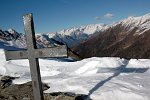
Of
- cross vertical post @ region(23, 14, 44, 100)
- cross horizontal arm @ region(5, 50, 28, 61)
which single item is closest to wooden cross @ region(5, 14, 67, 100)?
cross vertical post @ region(23, 14, 44, 100)

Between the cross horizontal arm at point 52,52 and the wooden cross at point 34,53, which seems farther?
the wooden cross at point 34,53

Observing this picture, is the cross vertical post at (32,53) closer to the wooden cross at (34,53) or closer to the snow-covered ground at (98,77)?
the wooden cross at (34,53)

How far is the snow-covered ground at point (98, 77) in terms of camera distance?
10484 mm

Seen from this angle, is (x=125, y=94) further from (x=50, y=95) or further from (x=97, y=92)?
(x=50, y=95)

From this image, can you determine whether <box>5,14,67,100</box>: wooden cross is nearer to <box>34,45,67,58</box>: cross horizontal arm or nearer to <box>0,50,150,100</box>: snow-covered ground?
<box>34,45,67,58</box>: cross horizontal arm

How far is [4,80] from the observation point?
1498 cm

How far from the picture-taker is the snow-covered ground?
10.5m

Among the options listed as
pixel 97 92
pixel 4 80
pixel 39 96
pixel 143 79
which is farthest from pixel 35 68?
pixel 4 80

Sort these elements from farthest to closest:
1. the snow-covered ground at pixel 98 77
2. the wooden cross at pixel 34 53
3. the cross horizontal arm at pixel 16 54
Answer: the snow-covered ground at pixel 98 77 → the cross horizontal arm at pixel 16 54 → the wooden cross at pixel 34 53

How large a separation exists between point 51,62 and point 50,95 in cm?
798

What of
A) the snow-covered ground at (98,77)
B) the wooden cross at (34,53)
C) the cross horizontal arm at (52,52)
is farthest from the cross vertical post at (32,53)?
the snow-covered ground at (98,77)

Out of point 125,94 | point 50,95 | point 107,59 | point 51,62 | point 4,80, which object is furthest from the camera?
point 51,62

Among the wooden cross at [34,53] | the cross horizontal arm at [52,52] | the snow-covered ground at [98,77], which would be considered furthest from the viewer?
the snow-covered ground at [98,77]

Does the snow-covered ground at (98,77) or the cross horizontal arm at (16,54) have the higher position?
the cross horizontal arm at (16,54)
